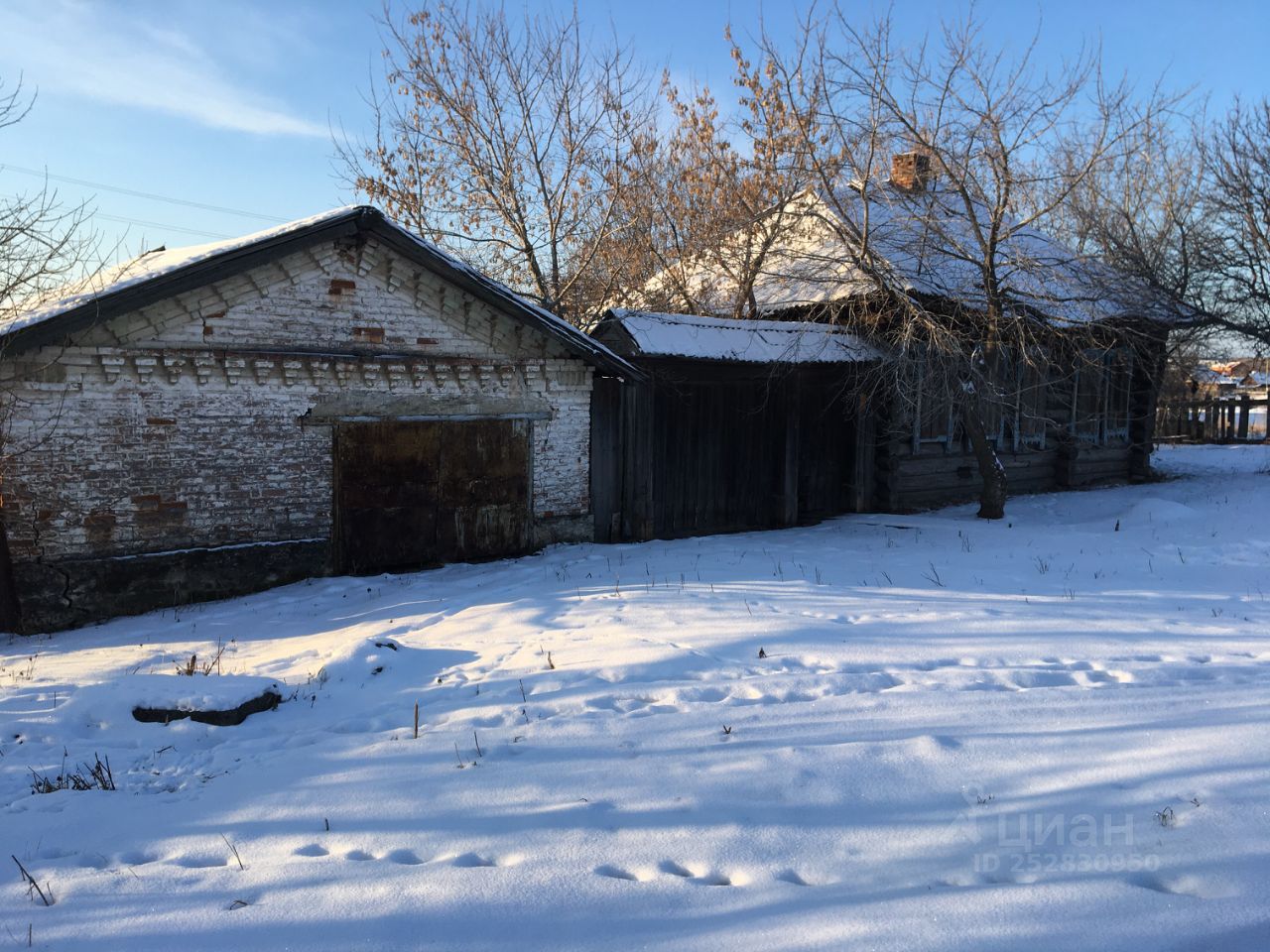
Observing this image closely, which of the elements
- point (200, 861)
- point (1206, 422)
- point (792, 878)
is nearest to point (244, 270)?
point (200, 861)

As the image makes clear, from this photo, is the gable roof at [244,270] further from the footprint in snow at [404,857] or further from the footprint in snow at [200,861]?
the footprint in snow at [404,857]

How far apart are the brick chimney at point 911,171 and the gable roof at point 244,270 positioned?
19.5 ft

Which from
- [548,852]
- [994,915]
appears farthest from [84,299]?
[994,915]

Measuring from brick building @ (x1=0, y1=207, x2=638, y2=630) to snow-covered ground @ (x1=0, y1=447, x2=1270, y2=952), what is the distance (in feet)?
4.12

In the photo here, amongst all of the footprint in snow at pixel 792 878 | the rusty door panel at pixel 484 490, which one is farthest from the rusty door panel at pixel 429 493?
the footprint in snow at pixel 792 878

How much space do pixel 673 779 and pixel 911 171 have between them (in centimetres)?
1417

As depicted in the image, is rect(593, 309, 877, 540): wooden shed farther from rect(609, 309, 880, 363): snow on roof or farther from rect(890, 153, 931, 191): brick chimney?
rect(890, 153, 931, 191): brick chimney

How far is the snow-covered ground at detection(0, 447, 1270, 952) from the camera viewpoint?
273cm

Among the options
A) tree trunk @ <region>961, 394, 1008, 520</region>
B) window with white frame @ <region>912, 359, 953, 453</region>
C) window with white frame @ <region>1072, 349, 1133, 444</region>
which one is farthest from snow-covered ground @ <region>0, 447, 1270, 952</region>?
window with white frame @ <region>1072, 349, 1133, 444</region>

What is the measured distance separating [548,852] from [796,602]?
3.99 meters

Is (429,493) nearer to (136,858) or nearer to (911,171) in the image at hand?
(136,858)

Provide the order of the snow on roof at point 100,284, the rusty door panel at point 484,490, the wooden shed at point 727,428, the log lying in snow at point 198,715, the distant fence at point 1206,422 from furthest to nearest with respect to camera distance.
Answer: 1. the distant fence at point 1206,422
2. the wooden shed at point 727,428
3. the rusty door panel at point 484,490
4. the snow on roof at point 100,284
5. the log lying in snow at point 198,715

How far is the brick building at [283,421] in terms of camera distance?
7.41m

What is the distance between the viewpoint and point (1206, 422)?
26703 mm
